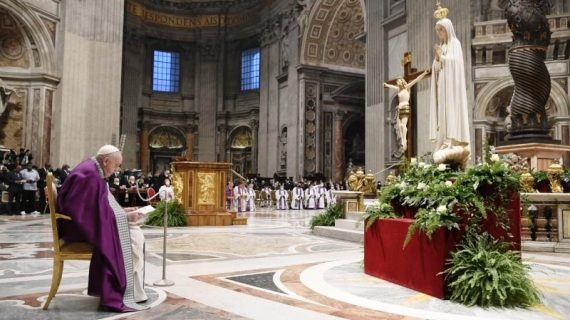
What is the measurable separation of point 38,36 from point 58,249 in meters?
15.0

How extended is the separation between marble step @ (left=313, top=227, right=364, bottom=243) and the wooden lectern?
2850 mm

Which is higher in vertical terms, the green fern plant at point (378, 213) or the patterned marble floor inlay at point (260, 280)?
the green fern plant at point (378, 213)

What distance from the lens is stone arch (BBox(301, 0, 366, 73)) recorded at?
81.4 ft

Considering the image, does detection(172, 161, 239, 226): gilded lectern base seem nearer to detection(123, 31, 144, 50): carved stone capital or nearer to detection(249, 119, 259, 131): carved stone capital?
detection(249, 119, 259, 131): carved stone capital

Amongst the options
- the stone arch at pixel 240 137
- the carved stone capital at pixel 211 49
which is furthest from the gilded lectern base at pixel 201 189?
the carved stone capital at pixel 211 49

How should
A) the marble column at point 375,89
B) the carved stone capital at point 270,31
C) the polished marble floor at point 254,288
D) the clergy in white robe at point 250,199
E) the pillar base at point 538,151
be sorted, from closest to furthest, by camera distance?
the polished marble floor at point 254,288, the pillar base at point 538,151, the marble column at point 375,89, the clergy in white robe at point 250,199, the carved stone capital at point 270,31

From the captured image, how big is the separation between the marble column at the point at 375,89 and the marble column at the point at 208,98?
50.5 feet

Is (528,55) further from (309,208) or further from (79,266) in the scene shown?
(309,208)

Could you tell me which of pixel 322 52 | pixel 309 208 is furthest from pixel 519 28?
pixel 322 52

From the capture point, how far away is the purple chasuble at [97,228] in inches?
146

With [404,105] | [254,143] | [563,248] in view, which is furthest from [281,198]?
[563,248]

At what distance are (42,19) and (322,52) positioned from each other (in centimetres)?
1382

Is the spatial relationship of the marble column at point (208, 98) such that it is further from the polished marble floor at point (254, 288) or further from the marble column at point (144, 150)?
the polished marble floor at point (254, 288)

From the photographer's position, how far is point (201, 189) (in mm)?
11641
